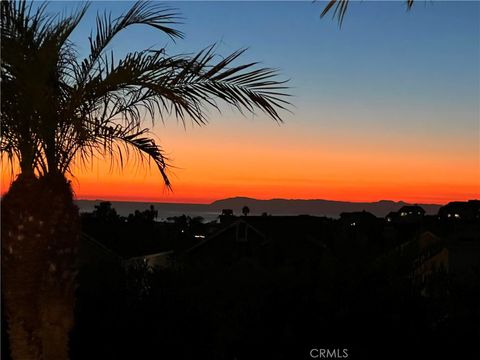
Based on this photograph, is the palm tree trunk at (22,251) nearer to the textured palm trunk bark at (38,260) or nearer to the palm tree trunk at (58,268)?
the textured palm trunk bark at (38,260)

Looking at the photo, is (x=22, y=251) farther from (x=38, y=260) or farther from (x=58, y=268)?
(x=58, y=268)

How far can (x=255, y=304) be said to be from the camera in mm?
7707

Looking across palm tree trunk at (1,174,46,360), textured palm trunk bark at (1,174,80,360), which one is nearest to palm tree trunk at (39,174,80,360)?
textured palm trunk bark at (1,174,80,360)

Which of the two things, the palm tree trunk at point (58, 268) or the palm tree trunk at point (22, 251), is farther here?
the palm tree trunk at point (58, 268)

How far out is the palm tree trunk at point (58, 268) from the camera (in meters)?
6.82

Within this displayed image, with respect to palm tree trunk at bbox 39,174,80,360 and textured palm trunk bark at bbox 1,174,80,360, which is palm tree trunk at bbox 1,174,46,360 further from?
palm tree trunk at bbox 39,174,80,360

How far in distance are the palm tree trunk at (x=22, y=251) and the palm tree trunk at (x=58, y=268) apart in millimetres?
122

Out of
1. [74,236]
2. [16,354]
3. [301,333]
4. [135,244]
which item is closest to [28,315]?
[16,354]

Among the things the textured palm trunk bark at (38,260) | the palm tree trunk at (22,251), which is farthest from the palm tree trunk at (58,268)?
the palm tree trunk at (22,251)

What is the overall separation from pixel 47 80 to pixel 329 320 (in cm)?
384

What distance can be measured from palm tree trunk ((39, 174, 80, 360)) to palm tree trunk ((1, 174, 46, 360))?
0.12 metres

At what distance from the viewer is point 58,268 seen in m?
6.97

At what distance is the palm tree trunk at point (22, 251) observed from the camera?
6668mm

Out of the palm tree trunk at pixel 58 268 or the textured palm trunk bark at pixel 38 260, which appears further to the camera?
the palm tree trunk at pixel 58 268
